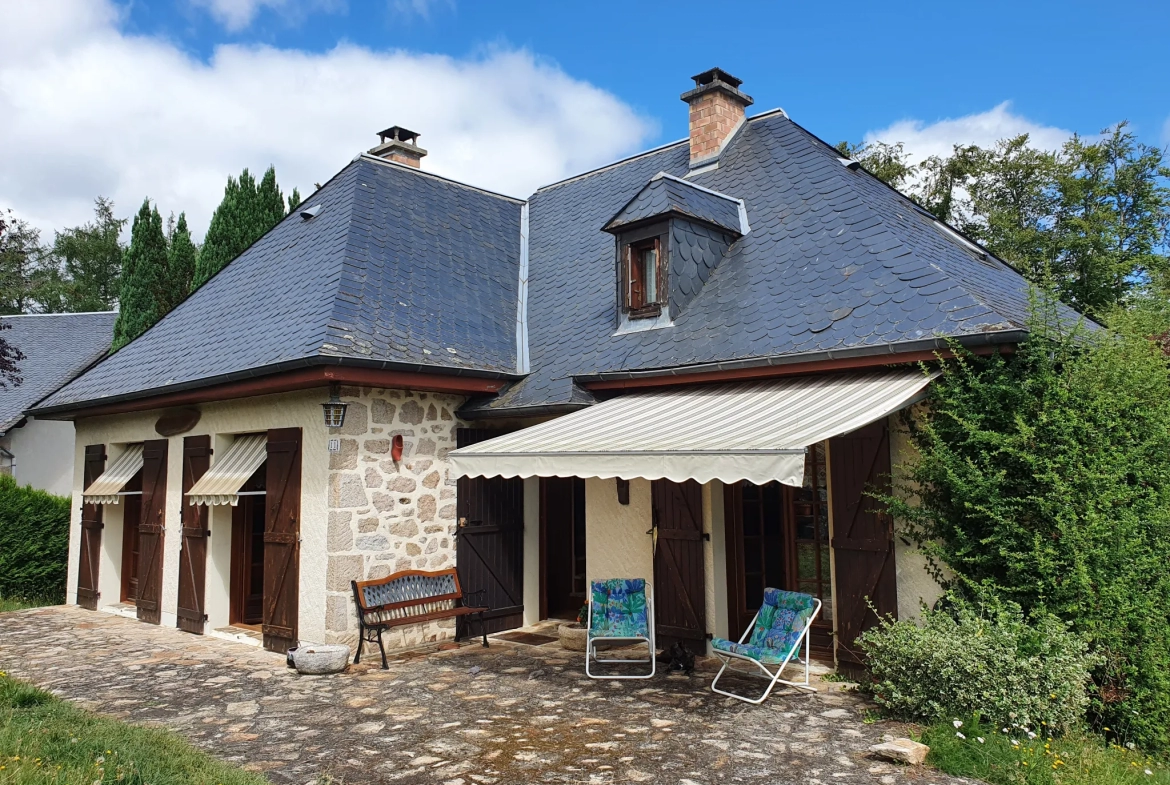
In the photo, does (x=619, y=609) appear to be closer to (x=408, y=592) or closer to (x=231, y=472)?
(x=408, y=592)

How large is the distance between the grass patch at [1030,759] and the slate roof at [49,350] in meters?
24.1

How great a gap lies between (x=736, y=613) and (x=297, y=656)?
4.92 meters

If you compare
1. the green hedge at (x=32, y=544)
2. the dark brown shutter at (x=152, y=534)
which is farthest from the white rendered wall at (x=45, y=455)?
the dark brown shutter at (x=152, y=534)

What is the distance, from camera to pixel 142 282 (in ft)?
78.0

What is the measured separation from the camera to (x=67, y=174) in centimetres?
5362

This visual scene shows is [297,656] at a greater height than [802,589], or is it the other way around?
[802,589]

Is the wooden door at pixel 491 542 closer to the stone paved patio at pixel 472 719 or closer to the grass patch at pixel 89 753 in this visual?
the stone paved patio at pixel 472 719

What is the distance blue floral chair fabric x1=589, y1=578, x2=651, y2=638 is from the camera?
8727mm

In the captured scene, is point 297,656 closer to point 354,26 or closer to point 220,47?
point 354,26

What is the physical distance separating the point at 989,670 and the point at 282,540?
7.96 meters

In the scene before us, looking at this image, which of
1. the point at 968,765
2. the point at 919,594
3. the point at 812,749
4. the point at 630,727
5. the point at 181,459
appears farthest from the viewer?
the point at 181,459

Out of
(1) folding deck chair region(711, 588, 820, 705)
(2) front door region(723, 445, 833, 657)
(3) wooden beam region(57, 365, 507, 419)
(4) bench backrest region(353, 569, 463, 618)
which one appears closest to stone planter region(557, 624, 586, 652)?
(4) bench backrest region(353, 569, 463, 618)

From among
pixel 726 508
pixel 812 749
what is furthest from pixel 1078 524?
pixel 726 508

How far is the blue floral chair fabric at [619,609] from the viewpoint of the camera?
8.73 meters
